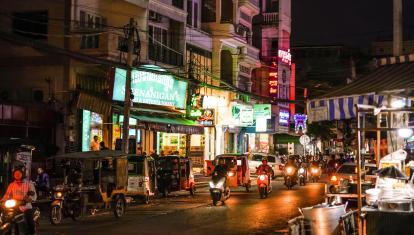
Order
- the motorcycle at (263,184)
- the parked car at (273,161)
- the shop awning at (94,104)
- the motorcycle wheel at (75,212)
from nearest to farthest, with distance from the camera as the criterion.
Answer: the motorcycle wheel at (75,212) < the motorcycle at (263,184) < the shop awning at (94,104) < the parked car at (273,161)

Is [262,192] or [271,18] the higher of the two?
[271,18]

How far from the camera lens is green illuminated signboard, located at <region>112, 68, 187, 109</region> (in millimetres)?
29672

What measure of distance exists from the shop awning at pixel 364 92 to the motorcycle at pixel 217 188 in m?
10.4

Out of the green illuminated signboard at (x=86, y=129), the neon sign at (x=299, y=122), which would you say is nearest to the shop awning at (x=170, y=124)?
the green illuminated signboard at (x=86, y=129)

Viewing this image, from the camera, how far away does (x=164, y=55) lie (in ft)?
119

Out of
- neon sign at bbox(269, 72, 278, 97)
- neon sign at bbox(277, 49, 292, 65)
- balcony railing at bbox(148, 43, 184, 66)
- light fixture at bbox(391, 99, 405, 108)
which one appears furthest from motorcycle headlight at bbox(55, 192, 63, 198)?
neon sign at bbox(277, 49, 292, 65)

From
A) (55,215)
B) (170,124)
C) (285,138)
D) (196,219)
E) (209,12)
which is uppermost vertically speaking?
(209,12)

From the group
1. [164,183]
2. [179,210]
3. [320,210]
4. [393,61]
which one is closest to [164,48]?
[164,183]

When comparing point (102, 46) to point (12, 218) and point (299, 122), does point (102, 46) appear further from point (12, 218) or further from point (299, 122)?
point (299, 122)

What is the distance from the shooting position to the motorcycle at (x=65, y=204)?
1773cm

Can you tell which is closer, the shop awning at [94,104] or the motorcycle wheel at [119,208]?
the motorcycle wheel at [119,208]

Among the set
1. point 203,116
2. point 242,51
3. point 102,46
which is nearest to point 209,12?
point 242,51

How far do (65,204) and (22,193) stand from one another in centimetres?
505

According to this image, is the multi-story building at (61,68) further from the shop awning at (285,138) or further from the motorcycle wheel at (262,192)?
the shop awning at (285,138)
